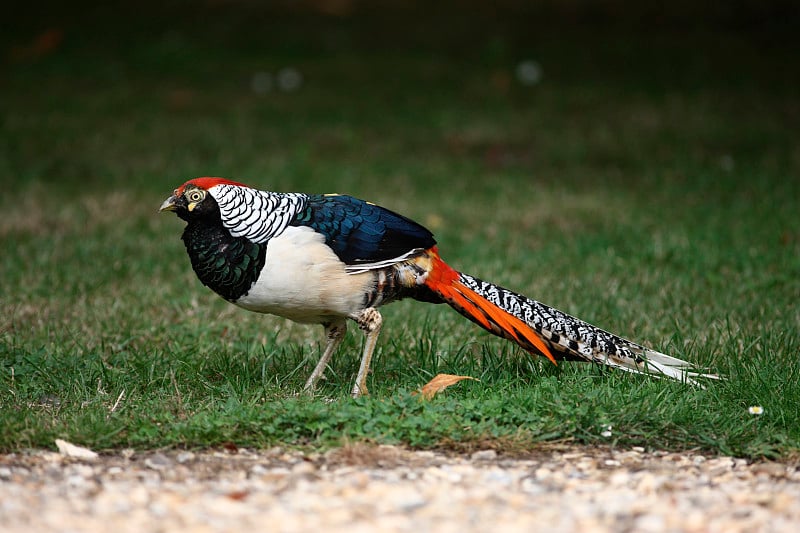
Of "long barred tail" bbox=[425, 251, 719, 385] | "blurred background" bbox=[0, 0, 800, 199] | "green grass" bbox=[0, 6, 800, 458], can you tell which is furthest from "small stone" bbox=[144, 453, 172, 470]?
"blurred background" bbox=[0, 0, 800, 199]

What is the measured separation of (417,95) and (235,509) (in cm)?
969

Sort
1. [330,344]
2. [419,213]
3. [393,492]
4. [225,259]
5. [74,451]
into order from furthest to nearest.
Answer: [419,213] < [330,344] < [225,259] < [74,451] < [393,492]

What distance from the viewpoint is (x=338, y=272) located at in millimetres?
4297

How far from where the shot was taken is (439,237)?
798cm

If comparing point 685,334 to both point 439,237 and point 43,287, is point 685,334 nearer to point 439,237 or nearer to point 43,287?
point 439,237

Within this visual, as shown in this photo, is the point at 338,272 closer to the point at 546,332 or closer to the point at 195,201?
the point at 195,201

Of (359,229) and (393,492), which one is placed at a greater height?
(359,229)

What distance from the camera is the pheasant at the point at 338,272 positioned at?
4.22 meters

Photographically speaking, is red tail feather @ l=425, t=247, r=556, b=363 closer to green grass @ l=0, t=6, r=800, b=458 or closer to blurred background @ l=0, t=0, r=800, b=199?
green grass @ l=0, t=6, r=800, b=458

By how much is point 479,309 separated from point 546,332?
33cm

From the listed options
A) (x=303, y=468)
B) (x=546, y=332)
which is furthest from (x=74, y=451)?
(x=546, y=332)

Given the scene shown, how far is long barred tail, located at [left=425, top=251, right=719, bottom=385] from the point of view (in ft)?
14.8

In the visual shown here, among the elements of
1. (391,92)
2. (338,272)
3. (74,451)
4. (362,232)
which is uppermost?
(391,92)

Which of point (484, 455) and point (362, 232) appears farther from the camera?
point (362, 232)
